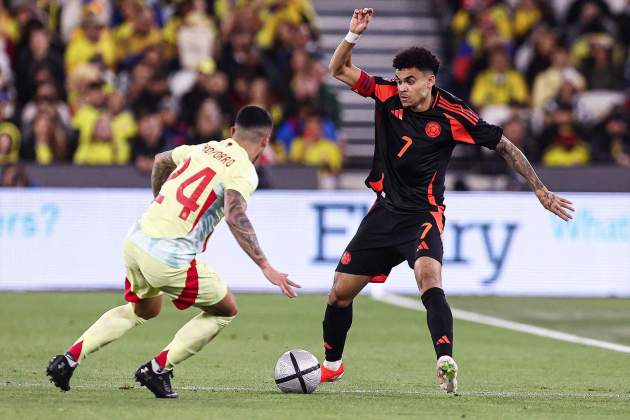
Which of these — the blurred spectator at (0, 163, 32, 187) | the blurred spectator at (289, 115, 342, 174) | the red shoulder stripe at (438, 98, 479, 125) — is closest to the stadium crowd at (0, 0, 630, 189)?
the blurred spectator at (289, 115, 342, 174)

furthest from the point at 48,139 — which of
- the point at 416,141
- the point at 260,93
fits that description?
the point at 416,141

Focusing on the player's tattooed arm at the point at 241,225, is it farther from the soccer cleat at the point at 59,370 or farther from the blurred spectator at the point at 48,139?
the blurred spectator at the point at 48,139

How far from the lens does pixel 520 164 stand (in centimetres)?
900

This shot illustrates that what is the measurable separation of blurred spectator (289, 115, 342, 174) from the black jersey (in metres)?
9.61

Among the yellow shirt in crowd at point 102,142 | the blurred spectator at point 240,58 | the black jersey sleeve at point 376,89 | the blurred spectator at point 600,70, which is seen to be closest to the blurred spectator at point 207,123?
the yellow shirt in crowd at point 102,142

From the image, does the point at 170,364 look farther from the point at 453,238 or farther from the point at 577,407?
the point at 453,238

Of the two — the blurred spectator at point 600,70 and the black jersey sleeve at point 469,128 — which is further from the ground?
the blurred spectator at point 600,70

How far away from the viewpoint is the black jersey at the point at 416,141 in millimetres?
9094

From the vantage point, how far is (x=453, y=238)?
17.1 metres

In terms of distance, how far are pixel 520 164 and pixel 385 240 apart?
99 centimetres

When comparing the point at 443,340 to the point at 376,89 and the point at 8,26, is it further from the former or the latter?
the point at 8,26

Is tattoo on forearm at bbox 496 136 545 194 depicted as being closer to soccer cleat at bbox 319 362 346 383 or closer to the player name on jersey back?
soccer cleat at bbox 319 362 346 383

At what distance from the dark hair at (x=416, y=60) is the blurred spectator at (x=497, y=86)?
448 inches

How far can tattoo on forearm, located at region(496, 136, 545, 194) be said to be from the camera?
353 inches
